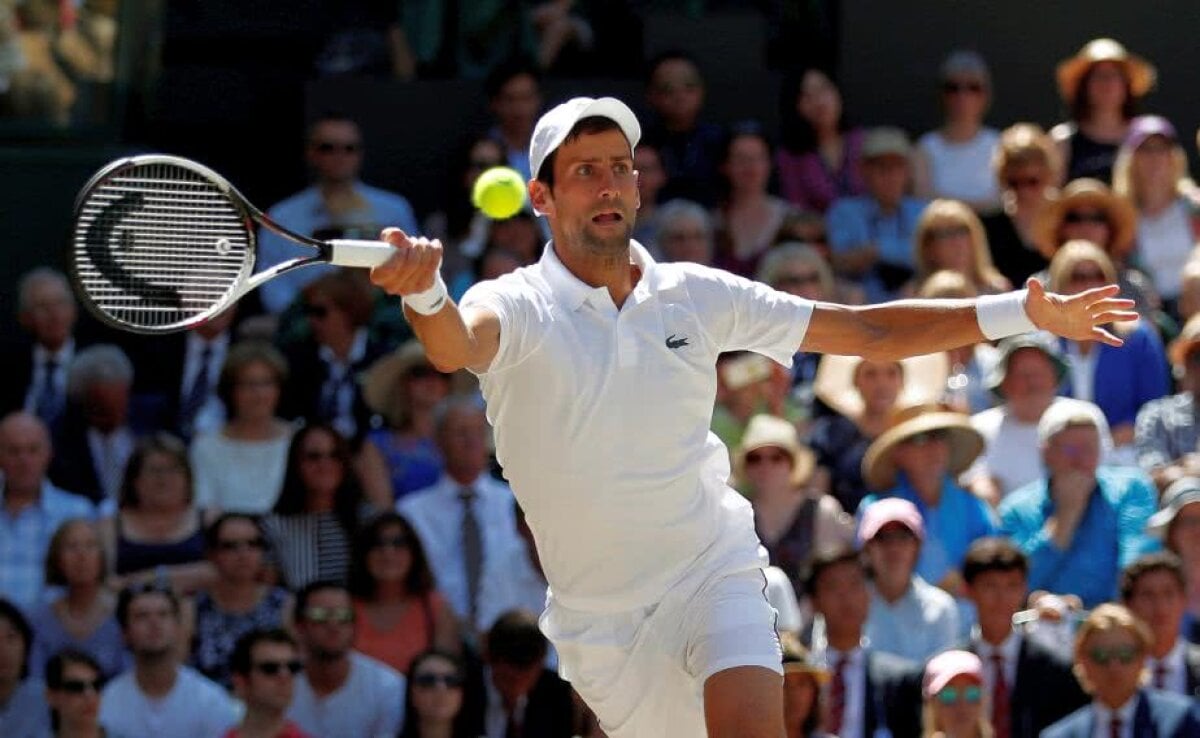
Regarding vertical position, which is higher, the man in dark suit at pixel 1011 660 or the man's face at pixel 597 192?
the man's face at pixel 597 192

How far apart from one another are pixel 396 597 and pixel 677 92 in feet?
11.2

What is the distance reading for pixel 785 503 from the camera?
381 inches

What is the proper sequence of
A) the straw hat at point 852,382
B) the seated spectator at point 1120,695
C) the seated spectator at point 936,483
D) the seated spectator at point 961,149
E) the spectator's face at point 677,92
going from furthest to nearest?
the spectator's face at point 677,92 → the seated spectator at point 961,149 → the straw hat at point 852,382 → the seated spectator at point 936,483 → the seated spectator at point 1120,695

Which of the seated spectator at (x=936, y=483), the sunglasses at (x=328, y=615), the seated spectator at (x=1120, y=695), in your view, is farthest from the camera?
the seated spectator at (x=936, y=483)

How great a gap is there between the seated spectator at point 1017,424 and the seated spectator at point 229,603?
2.70 m

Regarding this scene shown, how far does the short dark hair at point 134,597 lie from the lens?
9.41 m

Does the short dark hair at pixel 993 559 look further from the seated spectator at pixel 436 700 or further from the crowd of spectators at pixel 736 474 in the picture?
the seated spectator at pixel 436 700

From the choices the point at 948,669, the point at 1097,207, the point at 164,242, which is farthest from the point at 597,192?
the point at 1097,207

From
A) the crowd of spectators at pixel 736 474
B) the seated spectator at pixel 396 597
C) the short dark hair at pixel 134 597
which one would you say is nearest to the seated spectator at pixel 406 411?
the crowd of spectators at pixel 736 474

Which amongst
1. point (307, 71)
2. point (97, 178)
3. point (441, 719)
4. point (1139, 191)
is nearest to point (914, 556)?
point (441, 719)

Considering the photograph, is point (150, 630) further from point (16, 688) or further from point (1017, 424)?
point (1017, 424)

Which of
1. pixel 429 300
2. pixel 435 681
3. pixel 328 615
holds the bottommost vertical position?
pixel 435 681

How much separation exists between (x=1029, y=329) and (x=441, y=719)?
3464mm

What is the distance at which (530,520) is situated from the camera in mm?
6281
